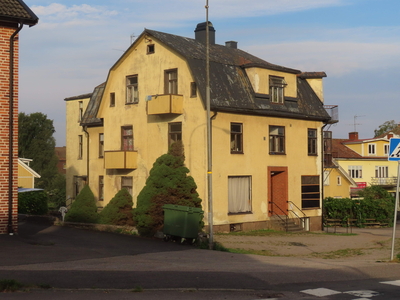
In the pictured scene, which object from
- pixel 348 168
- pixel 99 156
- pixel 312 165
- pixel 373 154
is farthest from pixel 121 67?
pixel 373 154

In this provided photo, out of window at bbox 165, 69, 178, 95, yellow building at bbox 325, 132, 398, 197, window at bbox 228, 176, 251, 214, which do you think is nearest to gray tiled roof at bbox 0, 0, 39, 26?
window at bbox 165, 69, 178, 95

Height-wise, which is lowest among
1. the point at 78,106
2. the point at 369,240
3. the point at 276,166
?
the point at 369,240

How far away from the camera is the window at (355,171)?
6838 cm

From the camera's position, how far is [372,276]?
12.7 m

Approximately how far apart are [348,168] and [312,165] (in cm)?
3529

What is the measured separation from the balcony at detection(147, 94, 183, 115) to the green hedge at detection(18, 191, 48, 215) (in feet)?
28.8

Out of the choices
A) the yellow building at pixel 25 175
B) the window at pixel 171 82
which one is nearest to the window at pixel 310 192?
the window at pixel 171 82

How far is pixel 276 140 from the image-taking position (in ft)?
106

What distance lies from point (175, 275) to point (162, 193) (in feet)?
45.9

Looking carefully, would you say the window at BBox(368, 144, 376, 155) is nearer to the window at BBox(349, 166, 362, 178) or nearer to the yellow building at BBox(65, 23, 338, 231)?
the window at BBox(349, 166, 362, 178)

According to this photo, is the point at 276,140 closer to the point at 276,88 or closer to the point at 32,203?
the point at 276,88

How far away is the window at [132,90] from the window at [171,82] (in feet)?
8.03

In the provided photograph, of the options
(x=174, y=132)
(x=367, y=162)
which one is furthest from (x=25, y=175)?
(x=367, y=162)

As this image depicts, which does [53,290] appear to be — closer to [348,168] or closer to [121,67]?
[121,67]
